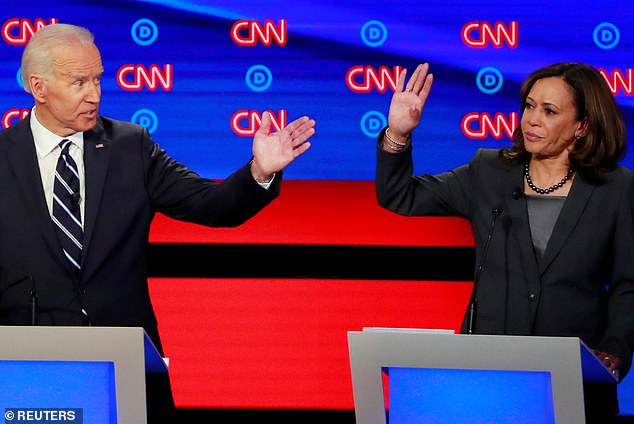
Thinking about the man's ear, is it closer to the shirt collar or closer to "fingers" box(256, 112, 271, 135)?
the shirt collar

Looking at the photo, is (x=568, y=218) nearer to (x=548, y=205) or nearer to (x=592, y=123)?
(x=548, y=205)

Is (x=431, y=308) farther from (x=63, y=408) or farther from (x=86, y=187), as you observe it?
(x=63, y=408)

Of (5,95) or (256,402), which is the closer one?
(5,95)

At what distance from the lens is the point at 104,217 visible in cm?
Result: 293

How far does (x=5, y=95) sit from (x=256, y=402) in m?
1.57

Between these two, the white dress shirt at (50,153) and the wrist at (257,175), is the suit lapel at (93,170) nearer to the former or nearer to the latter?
the white dress shirt at (50,153)

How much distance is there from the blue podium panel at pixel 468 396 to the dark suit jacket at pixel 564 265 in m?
0.79

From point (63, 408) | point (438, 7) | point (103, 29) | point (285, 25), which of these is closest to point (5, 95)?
point (103, 29)

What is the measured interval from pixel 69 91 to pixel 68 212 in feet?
1.12

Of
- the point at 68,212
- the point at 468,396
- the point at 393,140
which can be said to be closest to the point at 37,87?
the point at 68,212

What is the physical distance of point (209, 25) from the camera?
4.06 m

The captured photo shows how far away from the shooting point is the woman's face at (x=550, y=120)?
9.93 ft

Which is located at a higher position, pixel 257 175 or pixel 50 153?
pixel 50 153

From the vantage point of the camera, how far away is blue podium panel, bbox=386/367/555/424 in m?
2.14
